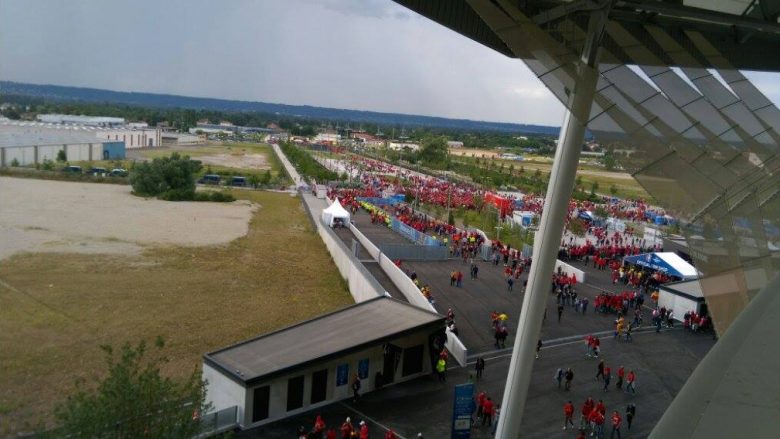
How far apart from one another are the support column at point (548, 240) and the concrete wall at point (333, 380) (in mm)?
4504

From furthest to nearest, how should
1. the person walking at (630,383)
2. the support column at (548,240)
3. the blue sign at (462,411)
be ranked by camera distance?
the person walking at (630,383), the blue sign at (462,411), the support column at (548,240)

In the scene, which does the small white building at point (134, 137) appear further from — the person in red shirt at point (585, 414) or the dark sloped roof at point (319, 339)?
the person in red shirt at point (585, 414)

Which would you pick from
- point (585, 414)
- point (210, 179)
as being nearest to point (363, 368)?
point (585, 414)

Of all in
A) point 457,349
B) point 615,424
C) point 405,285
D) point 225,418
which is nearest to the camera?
point 225,418

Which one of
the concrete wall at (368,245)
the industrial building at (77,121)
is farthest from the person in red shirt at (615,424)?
the industrial building at (77,121)

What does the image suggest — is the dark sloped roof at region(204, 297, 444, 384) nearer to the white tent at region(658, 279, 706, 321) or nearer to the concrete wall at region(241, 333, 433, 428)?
the concrete wall at region(241, 333, 433, 428)

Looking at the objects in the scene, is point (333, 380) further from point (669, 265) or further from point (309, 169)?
point (309, 169)

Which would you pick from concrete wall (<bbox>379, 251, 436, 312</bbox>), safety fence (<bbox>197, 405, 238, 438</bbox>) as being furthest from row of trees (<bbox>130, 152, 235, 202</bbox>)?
safety fence (<bbox>197, 405, 238, 438</bbox>)

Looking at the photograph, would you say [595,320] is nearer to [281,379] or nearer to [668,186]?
[281,379]

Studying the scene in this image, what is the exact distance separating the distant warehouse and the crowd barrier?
4367cm

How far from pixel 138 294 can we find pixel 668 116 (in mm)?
18806

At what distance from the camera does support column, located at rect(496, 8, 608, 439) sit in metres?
6.90

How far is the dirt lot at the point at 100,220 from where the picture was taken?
29.7 m

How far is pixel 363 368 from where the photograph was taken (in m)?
13.2
